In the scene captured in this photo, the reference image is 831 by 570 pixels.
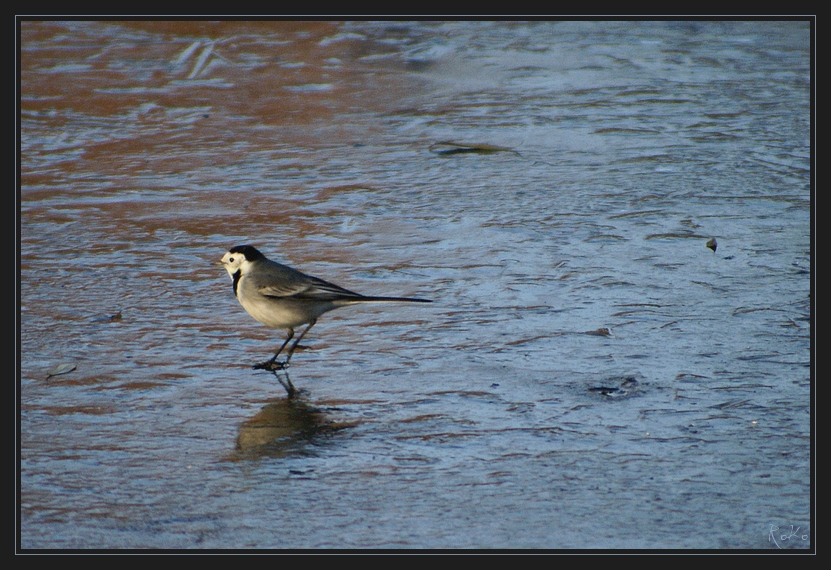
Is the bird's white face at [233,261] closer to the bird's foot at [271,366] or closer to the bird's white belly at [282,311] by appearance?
the bird's white belly at [282,311]

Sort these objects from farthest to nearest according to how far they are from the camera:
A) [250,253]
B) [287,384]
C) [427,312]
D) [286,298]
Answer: [427,312]
[250,253]
[286,298]
[287,384]

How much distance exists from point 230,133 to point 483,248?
4374 millimetres

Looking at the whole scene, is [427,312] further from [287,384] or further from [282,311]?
[287,384]

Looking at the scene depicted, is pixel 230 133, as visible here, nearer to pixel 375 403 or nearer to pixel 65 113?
pixel 65 113

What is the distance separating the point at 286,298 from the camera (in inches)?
232

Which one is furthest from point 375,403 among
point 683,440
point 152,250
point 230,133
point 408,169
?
point 230,133

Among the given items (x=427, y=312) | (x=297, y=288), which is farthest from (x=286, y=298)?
(x=427, y=312)

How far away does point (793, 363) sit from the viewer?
564 cm

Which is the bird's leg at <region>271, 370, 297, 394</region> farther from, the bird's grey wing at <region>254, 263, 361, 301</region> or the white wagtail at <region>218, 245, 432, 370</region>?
the bird's grey wing at <region>254, 263, 361, 301</region>

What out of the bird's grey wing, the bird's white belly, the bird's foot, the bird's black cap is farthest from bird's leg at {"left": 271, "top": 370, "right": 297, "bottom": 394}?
the bird's black cap

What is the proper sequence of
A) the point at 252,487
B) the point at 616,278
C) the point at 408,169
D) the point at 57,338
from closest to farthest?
the point at 252,487 → the point at 57,338 → the point at 616,278 → the point at 408,169

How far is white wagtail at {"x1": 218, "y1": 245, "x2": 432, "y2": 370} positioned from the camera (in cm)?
591

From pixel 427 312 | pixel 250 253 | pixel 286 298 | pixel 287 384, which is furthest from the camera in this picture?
pixel 427 312

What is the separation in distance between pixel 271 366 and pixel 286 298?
1.27ft
